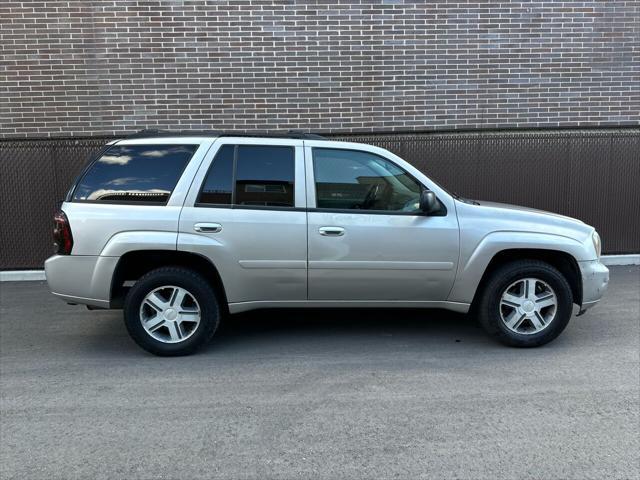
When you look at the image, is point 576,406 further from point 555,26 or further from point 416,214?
point 555,26

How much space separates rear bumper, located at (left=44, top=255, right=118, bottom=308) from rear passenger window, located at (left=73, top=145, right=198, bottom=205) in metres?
0.52

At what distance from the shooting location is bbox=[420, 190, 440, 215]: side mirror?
444cm

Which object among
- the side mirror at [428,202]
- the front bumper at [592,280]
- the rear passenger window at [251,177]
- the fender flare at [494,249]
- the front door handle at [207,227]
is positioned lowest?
the front bumper at [592,280]

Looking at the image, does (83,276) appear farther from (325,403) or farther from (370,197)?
(370,197)

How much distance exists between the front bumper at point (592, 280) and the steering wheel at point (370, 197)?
1.93 meters

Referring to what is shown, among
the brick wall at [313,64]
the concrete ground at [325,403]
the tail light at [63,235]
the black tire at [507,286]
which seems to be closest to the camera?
the concrete ground at [325,403]

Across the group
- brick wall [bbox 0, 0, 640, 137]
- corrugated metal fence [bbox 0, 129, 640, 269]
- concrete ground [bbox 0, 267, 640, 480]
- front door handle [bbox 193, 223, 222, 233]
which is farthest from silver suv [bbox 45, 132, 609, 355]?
brick wall [bbox 0, 0, 640, 137]

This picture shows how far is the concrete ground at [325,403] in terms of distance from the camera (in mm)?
2949

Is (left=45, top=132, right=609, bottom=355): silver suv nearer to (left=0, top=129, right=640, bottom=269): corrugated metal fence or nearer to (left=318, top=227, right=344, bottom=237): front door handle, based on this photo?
(left=318, top=227, right=344, bottom=237): front door handle

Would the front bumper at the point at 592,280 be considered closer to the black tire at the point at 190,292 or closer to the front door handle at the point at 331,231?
→ the front door handle at the point at 331,231

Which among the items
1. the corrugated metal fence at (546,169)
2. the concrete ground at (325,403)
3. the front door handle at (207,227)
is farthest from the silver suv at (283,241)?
the corrugated metal fence at (546,169)

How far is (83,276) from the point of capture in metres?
4.43

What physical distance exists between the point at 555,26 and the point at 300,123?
14.6 ft

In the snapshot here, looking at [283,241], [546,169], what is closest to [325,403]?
[283,241]
